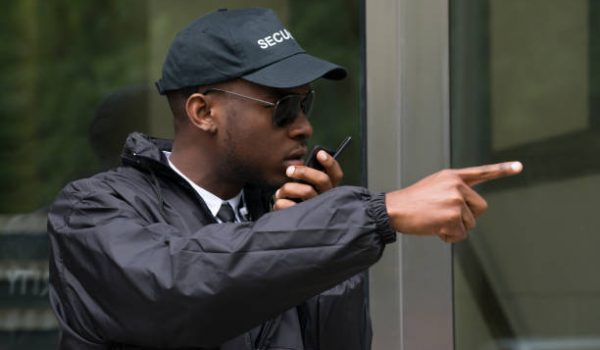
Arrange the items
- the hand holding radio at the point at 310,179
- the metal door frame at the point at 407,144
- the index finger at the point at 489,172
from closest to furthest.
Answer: the index finger at the point at 489,172 < the hand holding radio at the point at 310,179 < the metal door frame at the point at 407,144

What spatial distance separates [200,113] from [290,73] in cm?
24

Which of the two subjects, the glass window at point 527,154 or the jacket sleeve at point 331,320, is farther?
the glass window at point 527,154

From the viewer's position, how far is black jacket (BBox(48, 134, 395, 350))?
2.40 metres

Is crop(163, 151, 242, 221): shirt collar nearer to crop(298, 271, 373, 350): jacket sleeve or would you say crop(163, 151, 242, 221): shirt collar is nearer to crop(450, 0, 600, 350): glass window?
crop(298, 271, 373, 350): jacket sleeve

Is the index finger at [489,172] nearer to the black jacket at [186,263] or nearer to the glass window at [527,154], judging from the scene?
the black jacket at [186,263]

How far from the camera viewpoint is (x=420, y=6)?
456 centimetres

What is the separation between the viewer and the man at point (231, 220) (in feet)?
7.86

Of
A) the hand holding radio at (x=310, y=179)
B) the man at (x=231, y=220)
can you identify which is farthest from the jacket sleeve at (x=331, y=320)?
the hand holding radio at (x=310, y=179)

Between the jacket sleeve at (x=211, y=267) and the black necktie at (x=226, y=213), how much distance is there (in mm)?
263

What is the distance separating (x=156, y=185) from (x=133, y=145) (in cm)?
12

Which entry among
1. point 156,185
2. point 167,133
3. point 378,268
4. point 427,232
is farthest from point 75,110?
point 427,232

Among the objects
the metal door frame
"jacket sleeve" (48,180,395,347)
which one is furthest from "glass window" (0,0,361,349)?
"jacket sleeve" (48,180,395,347)

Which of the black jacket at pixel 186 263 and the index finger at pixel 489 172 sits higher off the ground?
the index finger at pixel 489 172

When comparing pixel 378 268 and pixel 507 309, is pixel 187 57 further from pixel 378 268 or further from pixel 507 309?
pixel 507 309
